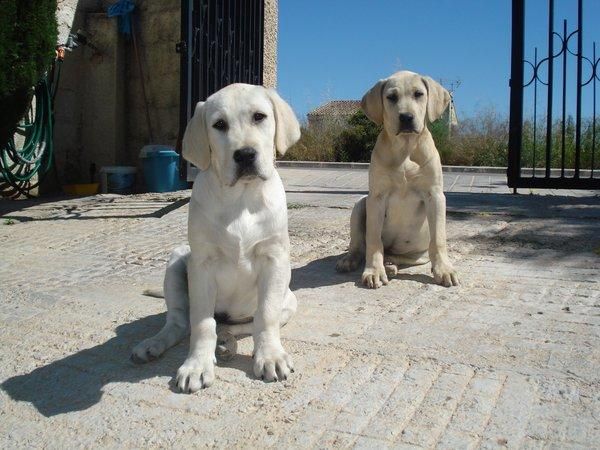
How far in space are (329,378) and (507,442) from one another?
0.75 metres

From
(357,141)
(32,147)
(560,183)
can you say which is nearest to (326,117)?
(357,141)

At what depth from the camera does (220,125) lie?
102 inches

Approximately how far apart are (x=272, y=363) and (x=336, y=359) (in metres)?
0.32

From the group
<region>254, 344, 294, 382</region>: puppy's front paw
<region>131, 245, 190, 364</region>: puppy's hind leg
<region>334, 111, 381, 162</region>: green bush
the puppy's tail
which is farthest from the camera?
<region>334, 111, 381, 162</region>: green bush

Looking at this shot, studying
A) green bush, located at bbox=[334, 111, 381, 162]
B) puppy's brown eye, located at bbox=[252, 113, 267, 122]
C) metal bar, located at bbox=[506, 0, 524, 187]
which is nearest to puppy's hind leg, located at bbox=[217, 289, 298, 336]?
puppy's brown eye, located at bbox=[252, 113, 267, 122]

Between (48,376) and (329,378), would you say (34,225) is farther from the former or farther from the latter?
(329,378)

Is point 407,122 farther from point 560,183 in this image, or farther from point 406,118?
point 560,183

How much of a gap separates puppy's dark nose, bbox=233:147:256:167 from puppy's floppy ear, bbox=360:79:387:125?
1.85 m

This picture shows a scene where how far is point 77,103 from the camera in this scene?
923 centimetres

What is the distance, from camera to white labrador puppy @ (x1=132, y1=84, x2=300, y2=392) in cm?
255

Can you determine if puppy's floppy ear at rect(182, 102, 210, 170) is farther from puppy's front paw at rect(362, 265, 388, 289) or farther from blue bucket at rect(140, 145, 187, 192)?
blue bucket at rect(140, 145, 187, 192)

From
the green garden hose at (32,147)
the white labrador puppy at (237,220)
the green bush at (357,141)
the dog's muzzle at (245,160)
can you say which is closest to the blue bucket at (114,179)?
the green garden hose at (32,147)

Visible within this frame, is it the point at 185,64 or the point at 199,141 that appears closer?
the point at 199,141

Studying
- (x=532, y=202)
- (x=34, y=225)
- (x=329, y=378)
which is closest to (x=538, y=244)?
(x=532, y=202)
